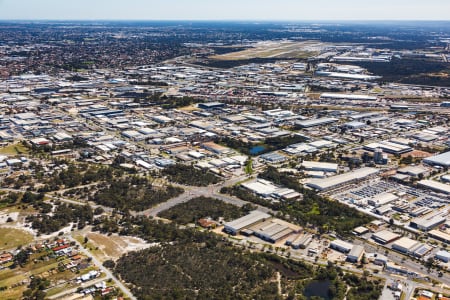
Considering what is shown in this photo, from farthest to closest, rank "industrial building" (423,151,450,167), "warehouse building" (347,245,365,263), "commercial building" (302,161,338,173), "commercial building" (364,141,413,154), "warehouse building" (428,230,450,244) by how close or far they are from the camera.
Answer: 1. "commercial building" (364,141,413,154)
2. "industrial building" (423,151,450,167)
3. "commercial building" (302,161,338,173)
4. "warehouse building" (428,230,450,244)
5. "warehouse building" (347,245,365,263)

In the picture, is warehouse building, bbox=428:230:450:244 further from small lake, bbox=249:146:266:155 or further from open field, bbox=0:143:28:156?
open field, bbox=0:143:28:156

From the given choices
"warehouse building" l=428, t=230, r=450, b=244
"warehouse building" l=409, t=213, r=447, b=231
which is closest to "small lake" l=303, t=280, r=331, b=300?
"warehouse building" l=428, t=230, r=450, b=244

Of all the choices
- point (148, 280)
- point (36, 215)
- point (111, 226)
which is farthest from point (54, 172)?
point (148, 280)

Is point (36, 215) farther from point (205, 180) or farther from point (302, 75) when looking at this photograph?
point (302, 75)

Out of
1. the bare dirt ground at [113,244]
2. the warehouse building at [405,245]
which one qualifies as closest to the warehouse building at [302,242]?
the warehouse building at [405,245]

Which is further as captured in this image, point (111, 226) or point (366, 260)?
point (111, 226)

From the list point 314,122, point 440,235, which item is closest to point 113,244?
point 440,235
